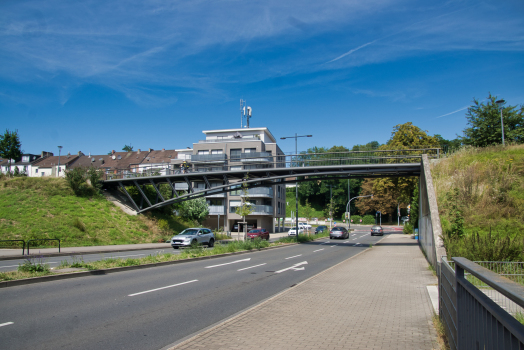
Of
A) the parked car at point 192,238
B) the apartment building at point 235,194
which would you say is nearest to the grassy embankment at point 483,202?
the parked car at point 192,238

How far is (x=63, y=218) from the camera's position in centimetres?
3017

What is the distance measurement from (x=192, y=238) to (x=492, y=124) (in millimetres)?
27637

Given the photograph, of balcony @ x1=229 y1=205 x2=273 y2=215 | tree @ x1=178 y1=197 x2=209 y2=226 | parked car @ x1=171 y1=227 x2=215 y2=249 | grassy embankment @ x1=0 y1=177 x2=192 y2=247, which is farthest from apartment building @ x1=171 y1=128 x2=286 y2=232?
parked car @ x1=171 y1=227 x2=215 y2=249

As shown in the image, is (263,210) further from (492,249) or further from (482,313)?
(482,313)

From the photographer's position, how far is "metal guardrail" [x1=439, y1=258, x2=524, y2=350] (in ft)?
6.37

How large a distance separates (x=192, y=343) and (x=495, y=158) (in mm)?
20279

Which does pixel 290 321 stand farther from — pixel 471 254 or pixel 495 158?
pixel 495 158

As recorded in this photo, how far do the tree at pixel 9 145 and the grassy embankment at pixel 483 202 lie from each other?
58790 mm

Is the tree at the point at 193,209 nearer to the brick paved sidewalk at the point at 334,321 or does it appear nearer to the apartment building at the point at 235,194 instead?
the apartment building at the point at 235,194

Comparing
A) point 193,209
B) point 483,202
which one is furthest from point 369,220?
point 483,202

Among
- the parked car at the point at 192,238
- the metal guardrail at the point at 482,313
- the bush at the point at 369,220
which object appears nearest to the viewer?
the metal guardrail at the point at 482,313

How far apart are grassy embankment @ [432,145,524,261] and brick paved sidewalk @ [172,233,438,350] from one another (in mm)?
2159

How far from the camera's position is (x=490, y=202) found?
15.9 metres

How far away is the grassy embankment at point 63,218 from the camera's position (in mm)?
27156
